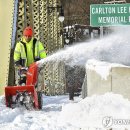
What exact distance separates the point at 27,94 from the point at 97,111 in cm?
334

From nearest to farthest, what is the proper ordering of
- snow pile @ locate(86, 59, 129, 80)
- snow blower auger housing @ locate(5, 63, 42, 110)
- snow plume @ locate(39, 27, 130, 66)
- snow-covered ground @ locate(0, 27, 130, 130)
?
snow-covered ground @ locate(0, 27, 130, 130), snow pile @ locate(86, 59, 129, 80), snow blower auger housing @ locate(5, 63, 42, 110), snow plume @ locate(39, 27, 130, 66)

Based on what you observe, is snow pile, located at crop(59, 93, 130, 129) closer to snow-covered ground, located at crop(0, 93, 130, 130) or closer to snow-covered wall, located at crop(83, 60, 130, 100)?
snow-covered ground, located at crop(0, 93, 130, 130)

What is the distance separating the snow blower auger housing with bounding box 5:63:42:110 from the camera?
11.9 m

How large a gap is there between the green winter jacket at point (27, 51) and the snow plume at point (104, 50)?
1.15 metres

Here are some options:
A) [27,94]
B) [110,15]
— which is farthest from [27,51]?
[110,15]

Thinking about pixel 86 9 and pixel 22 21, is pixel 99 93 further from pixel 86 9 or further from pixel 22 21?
pixel 86 9

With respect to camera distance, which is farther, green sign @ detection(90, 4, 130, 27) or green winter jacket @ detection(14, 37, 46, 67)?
green winter jacket @ detection(14, 37, 46, 67)

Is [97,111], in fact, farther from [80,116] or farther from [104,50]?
[104,50]

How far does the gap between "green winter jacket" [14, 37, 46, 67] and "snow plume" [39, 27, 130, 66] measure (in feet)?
3.77

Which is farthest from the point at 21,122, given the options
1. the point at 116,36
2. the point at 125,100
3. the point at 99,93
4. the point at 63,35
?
the point at 63,35

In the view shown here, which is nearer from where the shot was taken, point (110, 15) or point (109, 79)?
point (109, 79)

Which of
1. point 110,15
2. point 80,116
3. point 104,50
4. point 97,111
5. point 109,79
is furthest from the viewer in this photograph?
point 104,50

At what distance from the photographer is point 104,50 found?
52.4ft

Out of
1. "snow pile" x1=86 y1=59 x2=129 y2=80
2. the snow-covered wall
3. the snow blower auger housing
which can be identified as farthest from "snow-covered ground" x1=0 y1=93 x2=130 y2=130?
the snow blower auger housing
